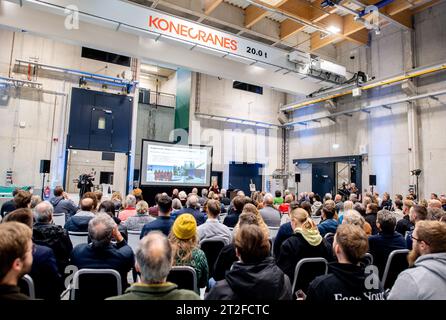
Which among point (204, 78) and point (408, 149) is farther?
point (204, 78)

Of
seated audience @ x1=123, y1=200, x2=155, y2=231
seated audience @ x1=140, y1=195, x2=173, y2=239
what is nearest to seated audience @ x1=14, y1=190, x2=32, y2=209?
seated audience @ x1=123, y1=200, x2=155, y2=231

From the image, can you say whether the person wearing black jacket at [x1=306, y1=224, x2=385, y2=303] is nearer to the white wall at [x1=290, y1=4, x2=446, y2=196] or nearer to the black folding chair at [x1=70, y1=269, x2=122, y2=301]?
the black folding chair at [x1=70, y1=269, x2=122, y2=301]

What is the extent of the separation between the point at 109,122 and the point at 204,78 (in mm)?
5120

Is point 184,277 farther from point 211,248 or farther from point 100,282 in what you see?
point 211,248

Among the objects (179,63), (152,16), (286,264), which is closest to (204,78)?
(179,63)

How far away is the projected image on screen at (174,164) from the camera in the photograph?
992cm

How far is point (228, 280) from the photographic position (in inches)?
58.2

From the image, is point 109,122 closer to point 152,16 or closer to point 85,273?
point 152,16

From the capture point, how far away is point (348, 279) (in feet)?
5.11

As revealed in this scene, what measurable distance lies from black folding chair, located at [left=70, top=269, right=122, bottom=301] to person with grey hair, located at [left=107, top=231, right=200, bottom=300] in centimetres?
62

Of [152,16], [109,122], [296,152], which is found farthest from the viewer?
[296,152]

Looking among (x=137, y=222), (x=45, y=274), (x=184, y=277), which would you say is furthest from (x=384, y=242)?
(x=45, y=274)

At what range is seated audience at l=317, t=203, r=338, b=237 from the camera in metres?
3.49

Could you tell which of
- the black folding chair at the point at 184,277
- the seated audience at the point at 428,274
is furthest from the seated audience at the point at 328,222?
the black folding chair at the point at 184,277
